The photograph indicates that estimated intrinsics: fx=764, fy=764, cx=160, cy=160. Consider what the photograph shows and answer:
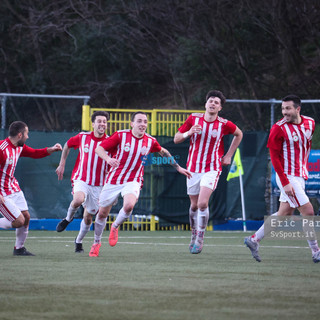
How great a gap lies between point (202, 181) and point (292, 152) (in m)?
1.82

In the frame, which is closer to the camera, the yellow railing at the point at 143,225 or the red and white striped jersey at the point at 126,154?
the red and white striped jersey at the point at 126,154

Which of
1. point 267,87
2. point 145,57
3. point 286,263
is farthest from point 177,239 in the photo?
point 145,57

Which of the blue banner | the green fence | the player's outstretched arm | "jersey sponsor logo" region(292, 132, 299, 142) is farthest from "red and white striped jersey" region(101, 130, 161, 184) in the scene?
the blue banner

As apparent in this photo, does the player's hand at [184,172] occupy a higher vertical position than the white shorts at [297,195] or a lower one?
higher

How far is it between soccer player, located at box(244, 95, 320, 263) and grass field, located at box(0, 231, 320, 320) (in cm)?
70

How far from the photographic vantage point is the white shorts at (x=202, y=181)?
10.9 m

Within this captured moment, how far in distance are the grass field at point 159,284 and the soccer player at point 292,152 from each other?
2.31ft

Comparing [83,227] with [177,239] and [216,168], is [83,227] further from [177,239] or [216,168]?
[177,239]

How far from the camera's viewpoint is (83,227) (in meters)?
10.9

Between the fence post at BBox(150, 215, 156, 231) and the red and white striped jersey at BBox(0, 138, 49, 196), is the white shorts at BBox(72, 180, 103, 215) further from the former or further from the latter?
the fence post at BBox(150, 215, 156, 231)

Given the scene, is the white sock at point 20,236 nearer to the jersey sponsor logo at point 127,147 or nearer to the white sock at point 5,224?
the white sock at point 5,224

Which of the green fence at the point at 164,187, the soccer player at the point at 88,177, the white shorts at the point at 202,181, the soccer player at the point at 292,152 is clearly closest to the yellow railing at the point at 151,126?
the green fence at the point at 164,187

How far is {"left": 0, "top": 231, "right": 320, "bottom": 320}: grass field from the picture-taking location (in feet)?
19.1

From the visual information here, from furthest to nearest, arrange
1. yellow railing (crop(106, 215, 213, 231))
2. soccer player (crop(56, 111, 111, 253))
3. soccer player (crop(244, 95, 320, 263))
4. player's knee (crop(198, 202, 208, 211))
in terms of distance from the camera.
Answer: yellow railing (crop(106, 215, 213, 231))
soccer player (crop(56, 111, 111, 253))
player's knee (crop(198, 202, 208, 211))
soccer player (crop(244, 95, 320, 263))
